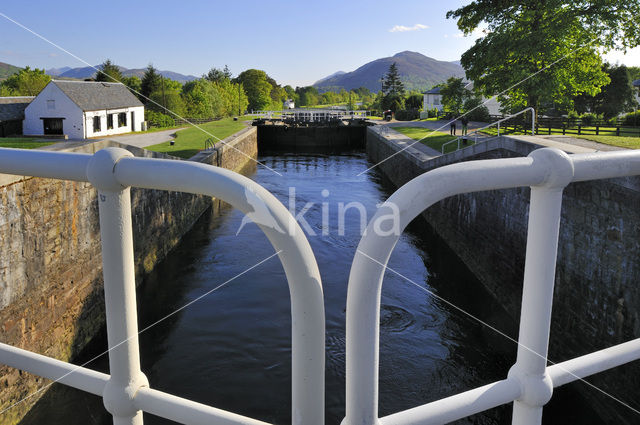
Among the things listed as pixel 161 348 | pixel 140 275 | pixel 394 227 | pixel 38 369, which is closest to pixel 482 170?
pixel 394 227

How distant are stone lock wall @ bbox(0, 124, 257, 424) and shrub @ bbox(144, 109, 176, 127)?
30697mm

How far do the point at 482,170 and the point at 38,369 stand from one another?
4.12 ft

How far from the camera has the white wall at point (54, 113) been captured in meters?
30.6

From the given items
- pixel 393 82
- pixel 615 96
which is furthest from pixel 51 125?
pixel 393 82

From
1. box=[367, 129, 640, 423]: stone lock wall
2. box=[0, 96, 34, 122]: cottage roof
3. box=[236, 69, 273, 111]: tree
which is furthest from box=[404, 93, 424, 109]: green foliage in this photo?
box=[367, 129, 640, 423]: stone lock wall

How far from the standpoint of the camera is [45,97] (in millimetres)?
30562

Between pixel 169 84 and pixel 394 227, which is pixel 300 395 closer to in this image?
pixel 394 227

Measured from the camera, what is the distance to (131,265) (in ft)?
3.83

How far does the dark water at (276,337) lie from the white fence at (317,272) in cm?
642

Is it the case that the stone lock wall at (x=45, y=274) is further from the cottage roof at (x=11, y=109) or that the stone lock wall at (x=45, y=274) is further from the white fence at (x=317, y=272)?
the cottage roof at (x=11, y=109)

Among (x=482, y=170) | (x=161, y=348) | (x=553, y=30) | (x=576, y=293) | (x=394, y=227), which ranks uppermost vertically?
(x=553, y=30)

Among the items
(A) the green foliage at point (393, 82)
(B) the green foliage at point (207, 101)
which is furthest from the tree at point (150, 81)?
(A) the green foliage at point (393, 82)

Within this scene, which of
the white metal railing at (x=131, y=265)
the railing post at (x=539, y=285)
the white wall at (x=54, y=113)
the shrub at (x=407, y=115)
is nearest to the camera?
the white metal railing at (x=131, y=265)

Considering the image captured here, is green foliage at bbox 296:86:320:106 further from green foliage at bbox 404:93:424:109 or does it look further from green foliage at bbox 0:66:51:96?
Answer: green foliage at bbox 0:66:51:96
